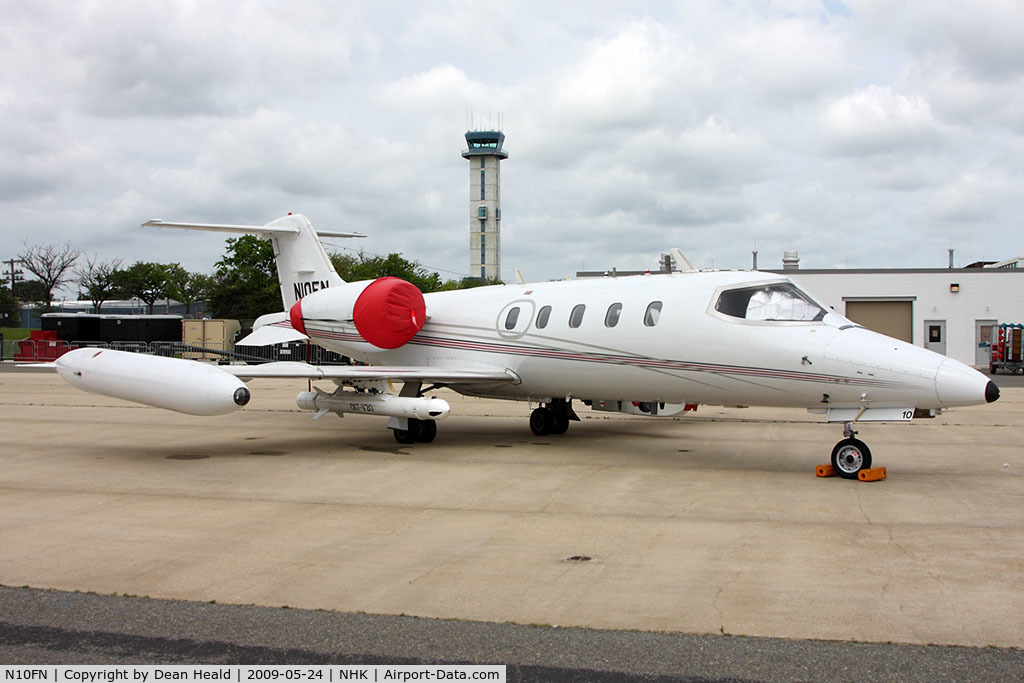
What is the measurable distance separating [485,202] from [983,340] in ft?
322

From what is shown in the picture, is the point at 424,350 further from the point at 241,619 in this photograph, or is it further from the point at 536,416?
the point at 241,619

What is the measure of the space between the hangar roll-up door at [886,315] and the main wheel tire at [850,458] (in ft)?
115

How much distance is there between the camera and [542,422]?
15.8m

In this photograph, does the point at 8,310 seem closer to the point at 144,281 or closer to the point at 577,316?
the point at 144,281

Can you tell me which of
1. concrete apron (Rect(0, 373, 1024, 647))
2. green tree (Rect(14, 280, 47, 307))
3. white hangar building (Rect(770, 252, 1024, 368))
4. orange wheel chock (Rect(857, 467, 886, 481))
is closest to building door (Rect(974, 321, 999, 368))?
white hangar building (Rect(770, 252, 1024, 368))

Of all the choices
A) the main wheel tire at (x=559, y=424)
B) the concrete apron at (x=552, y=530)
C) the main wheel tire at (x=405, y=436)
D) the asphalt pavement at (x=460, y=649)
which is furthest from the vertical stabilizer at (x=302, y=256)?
the asphalt pavement at (x=460, y=649)

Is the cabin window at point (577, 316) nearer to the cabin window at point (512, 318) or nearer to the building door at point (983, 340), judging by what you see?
the cabin window at point (512, 318)

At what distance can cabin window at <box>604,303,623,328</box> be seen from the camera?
12953mm

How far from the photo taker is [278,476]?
1116cm

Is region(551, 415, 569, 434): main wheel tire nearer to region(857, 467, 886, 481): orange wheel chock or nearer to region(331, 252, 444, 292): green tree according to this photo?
region(857, 467, 886, 481): orange wheel chock

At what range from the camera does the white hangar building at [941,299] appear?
141ft

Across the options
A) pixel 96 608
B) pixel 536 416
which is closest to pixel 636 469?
pixel 536 416

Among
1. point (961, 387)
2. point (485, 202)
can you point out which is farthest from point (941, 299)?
point (485, 202)

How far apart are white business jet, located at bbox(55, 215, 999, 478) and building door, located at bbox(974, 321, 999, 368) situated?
35.1m
